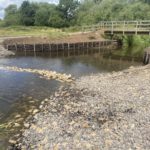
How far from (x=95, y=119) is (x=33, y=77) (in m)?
13.2

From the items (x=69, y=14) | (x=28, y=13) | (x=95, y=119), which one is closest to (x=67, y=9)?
(x=69, y=14)

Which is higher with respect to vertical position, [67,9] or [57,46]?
[67,9]

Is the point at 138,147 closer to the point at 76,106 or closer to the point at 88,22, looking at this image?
the point at 76,106

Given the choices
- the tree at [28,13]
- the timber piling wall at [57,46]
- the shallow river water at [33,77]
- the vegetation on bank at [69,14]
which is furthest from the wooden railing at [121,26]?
the tree at [28,13]

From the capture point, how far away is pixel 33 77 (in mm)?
27531

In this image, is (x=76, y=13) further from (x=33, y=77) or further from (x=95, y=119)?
(x=95, y=119)

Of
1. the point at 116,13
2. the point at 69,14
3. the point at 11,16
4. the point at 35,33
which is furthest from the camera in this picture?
the point at 11,16

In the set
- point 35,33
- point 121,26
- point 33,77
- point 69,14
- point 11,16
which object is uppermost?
point 69,14

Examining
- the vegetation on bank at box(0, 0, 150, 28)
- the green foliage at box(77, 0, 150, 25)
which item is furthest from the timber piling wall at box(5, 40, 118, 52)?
the vegetation on bank at box(0, 0, 150, 28)

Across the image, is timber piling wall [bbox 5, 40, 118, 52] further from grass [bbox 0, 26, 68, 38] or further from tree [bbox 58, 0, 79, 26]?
tree [bbox 58, 0, 79, 26]

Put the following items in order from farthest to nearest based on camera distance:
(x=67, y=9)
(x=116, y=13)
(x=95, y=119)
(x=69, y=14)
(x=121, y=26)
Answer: (x=67, y=9) < (x=69, y=14) < (x=116, y=13) < (x=121, y=26) < (x=95, y=119)

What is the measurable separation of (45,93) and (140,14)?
52717 mm

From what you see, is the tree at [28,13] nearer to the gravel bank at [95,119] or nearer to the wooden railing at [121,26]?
the wooden railing at [121,26]

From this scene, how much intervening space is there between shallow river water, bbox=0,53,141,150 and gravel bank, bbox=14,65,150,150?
1.40 m
